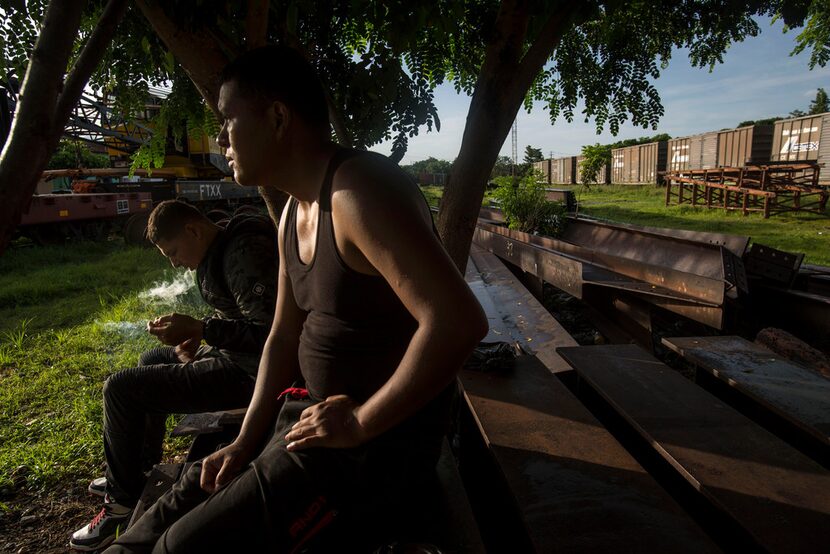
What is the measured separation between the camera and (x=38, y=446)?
335cm

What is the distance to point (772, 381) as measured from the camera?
7.88 ft

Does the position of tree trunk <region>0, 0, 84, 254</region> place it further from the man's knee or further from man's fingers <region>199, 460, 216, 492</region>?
the man's knee

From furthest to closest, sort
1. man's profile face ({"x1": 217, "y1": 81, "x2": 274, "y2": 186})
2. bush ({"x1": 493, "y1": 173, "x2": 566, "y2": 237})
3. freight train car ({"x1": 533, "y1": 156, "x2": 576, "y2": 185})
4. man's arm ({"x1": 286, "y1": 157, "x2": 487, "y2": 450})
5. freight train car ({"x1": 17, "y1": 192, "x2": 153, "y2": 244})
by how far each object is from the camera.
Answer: freight train car ({"x1": 533, "y1": 156, "x2": 576, "y2": 185}), freight train car ({"x1": 17, "y1": 192, "x2": 153, "y2": 244}), bush ({"x1": 493, "y1": 173, "x2": 566, "y2": 237}), man's profile face ({"x1": 217, "y1": 81, "x2": 274, "y2": 186}), man's arm ({"x1": 286, "y1": 157, "x2": 487, "y2": 450})

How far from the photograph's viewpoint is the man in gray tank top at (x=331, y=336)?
1191mm

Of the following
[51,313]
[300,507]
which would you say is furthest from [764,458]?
[51,313]

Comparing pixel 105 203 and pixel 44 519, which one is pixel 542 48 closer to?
pixel 44 519

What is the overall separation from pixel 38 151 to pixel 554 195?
1015 cm

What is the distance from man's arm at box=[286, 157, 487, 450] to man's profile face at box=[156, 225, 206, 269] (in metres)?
1.45

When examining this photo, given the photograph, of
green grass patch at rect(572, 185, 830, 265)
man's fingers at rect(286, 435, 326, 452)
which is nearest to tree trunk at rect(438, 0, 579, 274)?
man's fingers at rect(286, 435, 326, 452)

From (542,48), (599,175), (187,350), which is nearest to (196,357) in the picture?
(187,350)

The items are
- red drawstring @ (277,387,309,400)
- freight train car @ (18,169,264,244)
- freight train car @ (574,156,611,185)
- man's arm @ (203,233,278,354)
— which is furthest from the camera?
freight train car @ (574,156,611,185)

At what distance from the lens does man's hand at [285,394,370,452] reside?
4.24 ft

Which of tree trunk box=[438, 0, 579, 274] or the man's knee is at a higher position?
tree trunk box=[438, 0, 579, 274]

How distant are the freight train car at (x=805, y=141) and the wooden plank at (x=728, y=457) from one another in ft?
56.2
